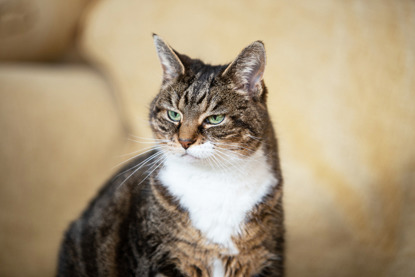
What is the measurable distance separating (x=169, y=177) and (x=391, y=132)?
95 cm

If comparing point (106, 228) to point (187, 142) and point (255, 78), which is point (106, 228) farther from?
point (255, 78)

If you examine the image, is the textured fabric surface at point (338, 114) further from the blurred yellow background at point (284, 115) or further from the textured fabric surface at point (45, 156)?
the textured fabric surface at point (45, 156)

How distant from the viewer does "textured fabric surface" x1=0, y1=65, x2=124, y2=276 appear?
197cm

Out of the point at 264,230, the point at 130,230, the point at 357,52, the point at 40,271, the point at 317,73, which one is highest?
the point at 357,52

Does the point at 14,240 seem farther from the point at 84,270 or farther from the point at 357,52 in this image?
the point at 357,52

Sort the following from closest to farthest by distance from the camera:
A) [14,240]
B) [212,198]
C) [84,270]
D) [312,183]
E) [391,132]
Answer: [212,198]
[84,270]
[391,132]
[312,183]
[14,240]

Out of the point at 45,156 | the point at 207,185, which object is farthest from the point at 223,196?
the point at 45,156

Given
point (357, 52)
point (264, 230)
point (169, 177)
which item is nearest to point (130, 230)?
point (169, 177)

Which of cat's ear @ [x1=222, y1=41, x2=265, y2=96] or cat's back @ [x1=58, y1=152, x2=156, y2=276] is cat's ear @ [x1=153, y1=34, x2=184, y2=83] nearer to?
cat's ear @ [x1=222, y1=41, x2=265, y2=96]

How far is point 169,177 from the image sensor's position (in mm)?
1199

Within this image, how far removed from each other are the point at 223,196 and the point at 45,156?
3.99 feet

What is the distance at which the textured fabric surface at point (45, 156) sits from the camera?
1.97m

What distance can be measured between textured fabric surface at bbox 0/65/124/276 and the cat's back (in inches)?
23.7

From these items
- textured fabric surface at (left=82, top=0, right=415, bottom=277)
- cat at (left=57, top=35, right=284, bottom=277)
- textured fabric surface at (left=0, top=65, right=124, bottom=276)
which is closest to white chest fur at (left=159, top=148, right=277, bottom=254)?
cat at (left=57, top=35, right=284, bottom=277)
